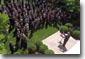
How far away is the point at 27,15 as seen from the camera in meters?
13.0

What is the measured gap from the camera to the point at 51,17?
1355 centimetres

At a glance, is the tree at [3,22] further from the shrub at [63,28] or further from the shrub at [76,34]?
the shrub at [76,34]

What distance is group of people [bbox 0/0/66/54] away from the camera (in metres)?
12.0

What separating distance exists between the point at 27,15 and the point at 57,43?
7.85 feet

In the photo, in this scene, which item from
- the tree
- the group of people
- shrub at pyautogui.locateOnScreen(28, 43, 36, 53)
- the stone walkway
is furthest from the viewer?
the group of people

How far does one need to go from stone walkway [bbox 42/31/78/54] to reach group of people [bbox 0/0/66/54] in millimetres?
986

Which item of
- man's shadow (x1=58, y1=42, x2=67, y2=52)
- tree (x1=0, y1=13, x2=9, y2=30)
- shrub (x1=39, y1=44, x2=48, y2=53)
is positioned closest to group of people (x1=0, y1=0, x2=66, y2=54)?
shrub (x1=39, y1=44, x2=48, y2=53)

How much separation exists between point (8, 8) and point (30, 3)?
134cm

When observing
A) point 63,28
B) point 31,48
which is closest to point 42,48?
point 31,48

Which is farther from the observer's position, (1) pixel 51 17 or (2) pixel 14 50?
(1) pixel 51 17

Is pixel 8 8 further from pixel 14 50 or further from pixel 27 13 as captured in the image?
pixel 14 50

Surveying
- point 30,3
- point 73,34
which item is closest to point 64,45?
point 73,34

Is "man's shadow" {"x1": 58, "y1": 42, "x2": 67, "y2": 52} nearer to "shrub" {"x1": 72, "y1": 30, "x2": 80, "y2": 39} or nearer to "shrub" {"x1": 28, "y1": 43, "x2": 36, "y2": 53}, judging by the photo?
"shrub" {"x1": 72, "y1": 30, "x2": 80, "y2": 39}

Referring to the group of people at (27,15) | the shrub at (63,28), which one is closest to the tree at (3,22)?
the group of people at (27,15)
